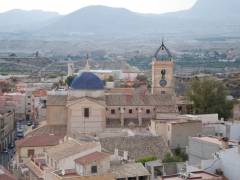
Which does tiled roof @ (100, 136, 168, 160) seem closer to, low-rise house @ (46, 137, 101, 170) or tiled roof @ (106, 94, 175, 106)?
low-rise house @ (46, 137, 101, 170)

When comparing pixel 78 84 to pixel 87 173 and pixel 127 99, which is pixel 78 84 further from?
pixel 87 173

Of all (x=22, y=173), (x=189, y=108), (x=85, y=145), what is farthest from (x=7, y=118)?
(x=85, y=145)

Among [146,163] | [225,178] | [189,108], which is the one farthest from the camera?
[189,108]

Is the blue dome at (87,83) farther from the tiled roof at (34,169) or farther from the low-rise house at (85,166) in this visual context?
the low-rise house at (85,166)

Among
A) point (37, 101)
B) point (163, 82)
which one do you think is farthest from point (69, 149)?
point (37, 101)

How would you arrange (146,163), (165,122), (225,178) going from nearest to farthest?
(225,178) → (146,163) → (165,122)

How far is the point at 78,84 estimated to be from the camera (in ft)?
133

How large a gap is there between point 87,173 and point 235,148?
574 cm

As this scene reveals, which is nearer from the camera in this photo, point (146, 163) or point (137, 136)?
point (146, 163)

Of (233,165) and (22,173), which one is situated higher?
(233,165)

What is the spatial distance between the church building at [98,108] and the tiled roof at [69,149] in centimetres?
759

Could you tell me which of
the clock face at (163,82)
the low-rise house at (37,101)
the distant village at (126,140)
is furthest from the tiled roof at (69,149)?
the low-rise house at (37,101)

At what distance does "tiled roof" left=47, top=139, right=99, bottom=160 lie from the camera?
1155 inches

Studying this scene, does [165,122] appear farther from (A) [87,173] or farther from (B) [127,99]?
(A) [87,173]
